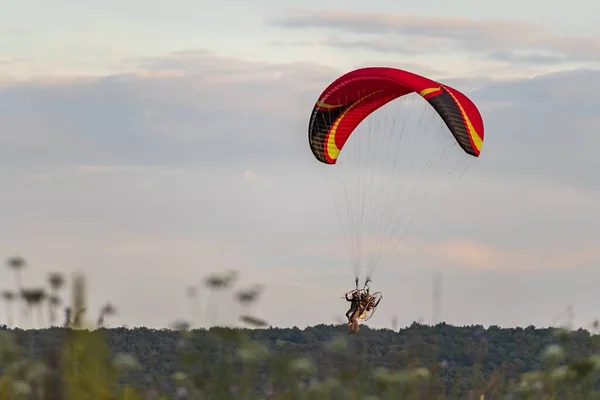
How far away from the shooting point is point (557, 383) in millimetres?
6949

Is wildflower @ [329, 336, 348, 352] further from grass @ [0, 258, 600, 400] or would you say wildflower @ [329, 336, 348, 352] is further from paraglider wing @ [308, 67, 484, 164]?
paraglider wing @ [308, 67, 484, 164]

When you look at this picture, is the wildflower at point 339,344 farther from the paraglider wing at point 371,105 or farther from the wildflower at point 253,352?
the paraglider wing at point 371,105

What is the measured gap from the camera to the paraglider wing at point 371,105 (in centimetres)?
1938

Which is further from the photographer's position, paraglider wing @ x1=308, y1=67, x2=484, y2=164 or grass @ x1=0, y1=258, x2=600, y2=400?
paraglider wing @ x1=308, y1=67, x2=484, y2=164

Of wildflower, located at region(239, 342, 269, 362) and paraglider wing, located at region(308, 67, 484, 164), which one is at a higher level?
paraglider wing, located at region(308, 67, 484, 164)

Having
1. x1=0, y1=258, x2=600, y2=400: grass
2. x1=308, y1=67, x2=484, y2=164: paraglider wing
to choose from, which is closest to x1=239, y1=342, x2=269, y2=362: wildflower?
x1=0, y1=258, x2=600, y2=400: grass

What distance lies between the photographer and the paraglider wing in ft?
63.6

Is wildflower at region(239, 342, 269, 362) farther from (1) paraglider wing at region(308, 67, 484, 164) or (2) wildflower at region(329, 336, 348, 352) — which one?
(1) paraglider wing at region(308, 67, 484, 164)

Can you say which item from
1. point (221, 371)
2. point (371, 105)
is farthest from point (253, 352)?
point (371, 105)

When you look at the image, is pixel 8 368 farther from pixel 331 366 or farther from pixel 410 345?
pixel 410 345

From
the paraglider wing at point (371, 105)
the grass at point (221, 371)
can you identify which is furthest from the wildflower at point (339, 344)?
the paraglider wing at point (371, 105)

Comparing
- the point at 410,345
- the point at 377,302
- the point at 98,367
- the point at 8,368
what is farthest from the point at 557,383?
the point at 377,302

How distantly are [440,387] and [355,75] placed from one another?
13941mm

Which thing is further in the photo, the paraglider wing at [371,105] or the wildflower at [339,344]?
the paraglider wing at [371,105]
